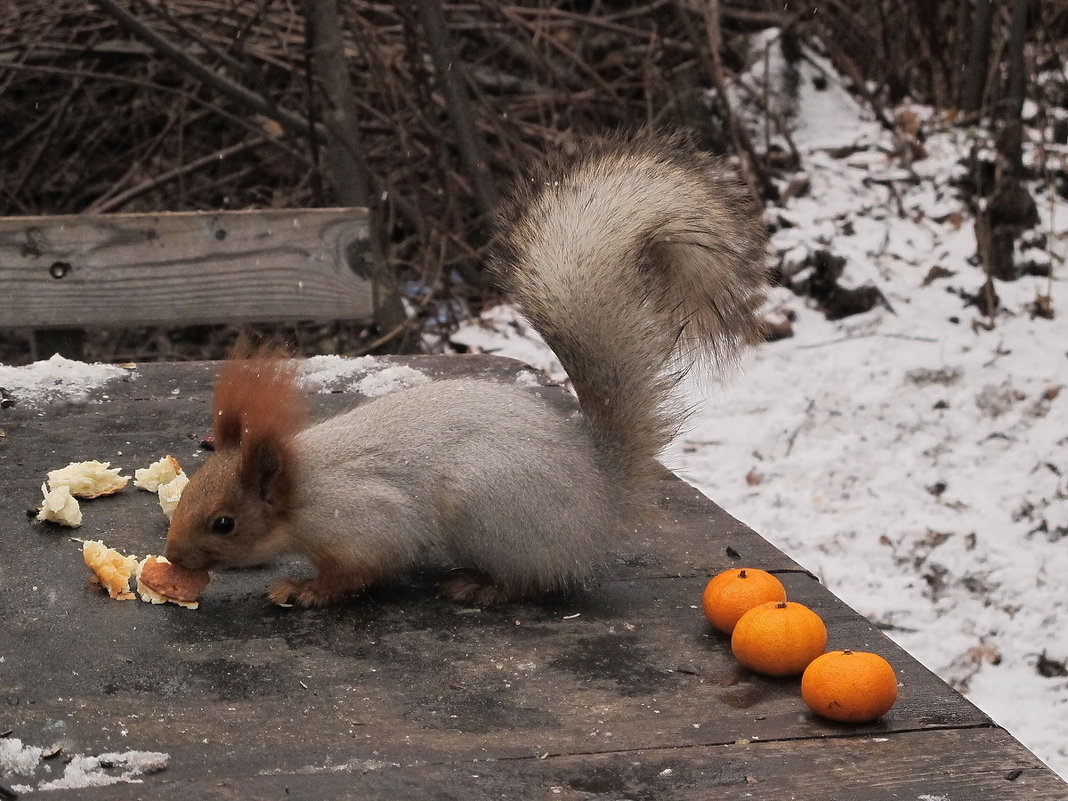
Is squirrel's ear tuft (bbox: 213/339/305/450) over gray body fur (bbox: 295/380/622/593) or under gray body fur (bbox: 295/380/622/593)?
over

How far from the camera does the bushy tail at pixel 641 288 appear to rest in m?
1.98

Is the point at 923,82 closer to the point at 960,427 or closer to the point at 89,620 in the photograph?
the point at 960,427

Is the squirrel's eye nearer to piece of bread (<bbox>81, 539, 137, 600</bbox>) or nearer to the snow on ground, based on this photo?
piece of bread (<bbox>81, 539, 137, 600</bbox>)

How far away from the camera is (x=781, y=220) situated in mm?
5441

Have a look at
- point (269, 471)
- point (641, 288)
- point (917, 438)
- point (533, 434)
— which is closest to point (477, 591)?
point (533, 434)

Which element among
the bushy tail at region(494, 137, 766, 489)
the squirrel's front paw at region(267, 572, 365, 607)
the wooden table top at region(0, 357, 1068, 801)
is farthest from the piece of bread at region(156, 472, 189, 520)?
the bushy tail at region(494, 137, 766, 489)

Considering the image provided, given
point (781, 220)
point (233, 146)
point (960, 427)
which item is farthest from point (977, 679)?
point (233, 146)

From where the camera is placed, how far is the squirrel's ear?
192cm

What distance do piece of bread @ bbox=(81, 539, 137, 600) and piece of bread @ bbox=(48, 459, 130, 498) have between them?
0.25m

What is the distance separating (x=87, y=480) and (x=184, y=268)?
4.07ft

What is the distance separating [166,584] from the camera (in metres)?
1.85

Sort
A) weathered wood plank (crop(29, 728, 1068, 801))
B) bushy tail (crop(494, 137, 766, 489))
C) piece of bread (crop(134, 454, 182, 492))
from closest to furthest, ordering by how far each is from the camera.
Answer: weathered wood plank (crop(29, 728, 1068, 801)) → bushy tail (crop(494, 137, 766, 489)) → piece of bread (crop(134, 454, 182, 492))

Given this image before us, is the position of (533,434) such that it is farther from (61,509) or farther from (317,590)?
(61,509)

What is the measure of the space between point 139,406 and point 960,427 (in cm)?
270
